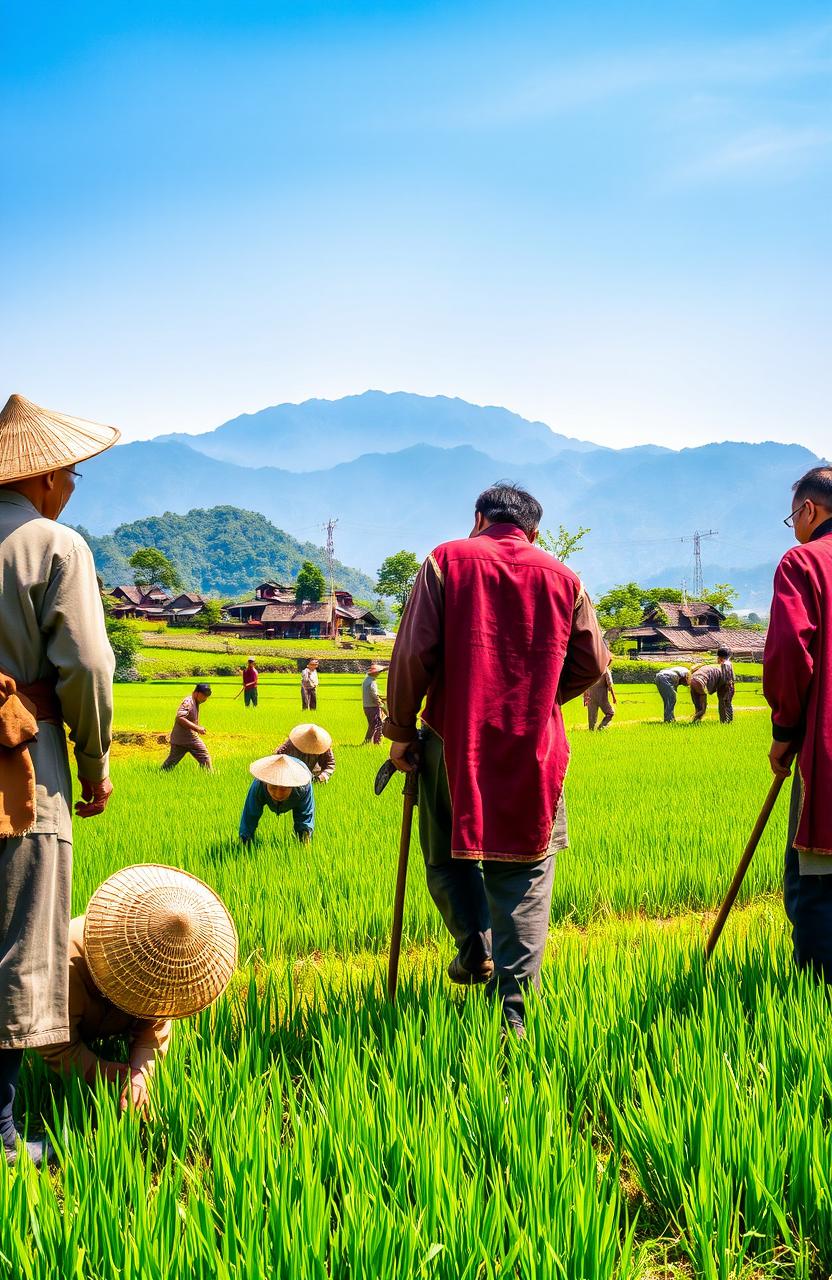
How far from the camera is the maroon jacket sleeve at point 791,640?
122 inches

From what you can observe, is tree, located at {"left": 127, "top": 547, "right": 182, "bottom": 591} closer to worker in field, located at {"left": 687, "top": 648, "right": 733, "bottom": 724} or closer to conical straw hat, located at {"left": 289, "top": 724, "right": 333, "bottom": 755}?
worker in field, located at {"left": 687, "top": 648, "right": 733, "bottom": 724}

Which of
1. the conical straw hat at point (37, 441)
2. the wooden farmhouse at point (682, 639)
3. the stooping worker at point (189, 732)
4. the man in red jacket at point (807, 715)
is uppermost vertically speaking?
the conical straw hat at point (37, 441)

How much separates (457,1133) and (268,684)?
32.4m

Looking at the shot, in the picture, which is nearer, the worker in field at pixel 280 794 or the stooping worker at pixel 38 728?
the stooping worker at pixel 38 728

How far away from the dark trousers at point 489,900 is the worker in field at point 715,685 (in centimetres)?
1170

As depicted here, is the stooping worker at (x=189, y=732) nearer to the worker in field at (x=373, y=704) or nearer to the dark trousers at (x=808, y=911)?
the worker in field at (x=373, y=704)

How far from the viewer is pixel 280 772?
17.6ft

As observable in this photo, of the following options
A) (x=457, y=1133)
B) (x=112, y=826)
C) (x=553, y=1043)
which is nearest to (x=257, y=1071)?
(x=457, y=1133)

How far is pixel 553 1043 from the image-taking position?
2656mm

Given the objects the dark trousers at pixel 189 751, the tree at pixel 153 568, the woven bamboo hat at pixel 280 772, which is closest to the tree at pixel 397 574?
the tree at pixel 153 568

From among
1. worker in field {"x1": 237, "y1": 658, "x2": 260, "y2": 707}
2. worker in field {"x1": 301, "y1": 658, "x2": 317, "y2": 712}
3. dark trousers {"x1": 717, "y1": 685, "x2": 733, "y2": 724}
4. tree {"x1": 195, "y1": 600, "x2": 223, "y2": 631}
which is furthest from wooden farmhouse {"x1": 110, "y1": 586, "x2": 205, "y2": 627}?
dark trousers {"x1": 717, "y1": 685, "x2": 733, "y2": 724}

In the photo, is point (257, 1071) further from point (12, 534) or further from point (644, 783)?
point (644, 783)

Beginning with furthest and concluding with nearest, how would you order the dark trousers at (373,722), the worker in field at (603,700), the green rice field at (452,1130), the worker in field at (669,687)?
the worker in field at (669,687)
the worker in field at (603,700)
the dark trousers at (373,722)
the green rice field at (452,1130)

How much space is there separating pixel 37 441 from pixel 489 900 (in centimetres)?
187
